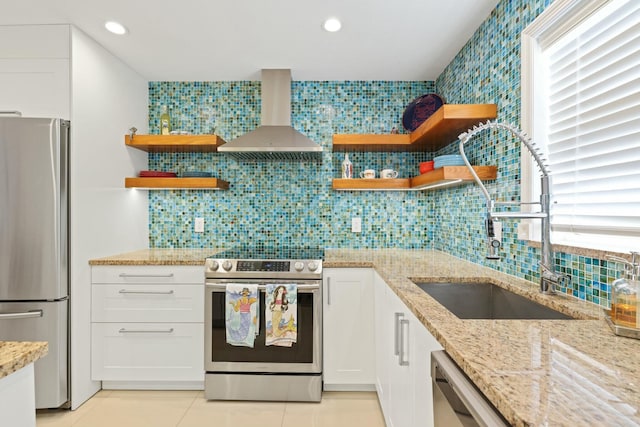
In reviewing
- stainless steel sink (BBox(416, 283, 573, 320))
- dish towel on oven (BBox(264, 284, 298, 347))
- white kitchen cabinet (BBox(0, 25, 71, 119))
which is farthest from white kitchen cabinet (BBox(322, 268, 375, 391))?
white kitchen cabinet (BBox(0, 25, 71, 119))

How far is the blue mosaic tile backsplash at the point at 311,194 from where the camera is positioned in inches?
119

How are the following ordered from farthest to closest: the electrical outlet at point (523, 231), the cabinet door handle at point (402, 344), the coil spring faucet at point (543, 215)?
the electrical outlet at point (523, 231) → the cabinet door handle at point (402, 344) → the coil spring faucet at point (543, 215)

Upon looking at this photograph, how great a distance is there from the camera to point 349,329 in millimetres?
2299

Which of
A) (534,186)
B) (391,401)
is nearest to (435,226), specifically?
(534,186)

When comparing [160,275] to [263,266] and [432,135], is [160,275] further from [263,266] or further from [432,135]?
[432,135]

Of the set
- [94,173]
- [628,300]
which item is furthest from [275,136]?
[628,300]

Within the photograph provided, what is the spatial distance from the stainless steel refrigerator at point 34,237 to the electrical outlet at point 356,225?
2030 millimetres

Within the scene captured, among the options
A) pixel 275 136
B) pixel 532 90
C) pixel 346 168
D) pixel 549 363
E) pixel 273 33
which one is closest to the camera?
pixel 549 363

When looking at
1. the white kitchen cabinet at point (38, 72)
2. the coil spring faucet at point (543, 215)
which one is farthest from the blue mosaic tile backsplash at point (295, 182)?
the coil spring faucet at point (543, 215)

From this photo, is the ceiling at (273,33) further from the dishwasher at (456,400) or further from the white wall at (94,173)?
the dishwasher at (456,400)

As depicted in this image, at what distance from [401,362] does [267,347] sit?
1.05 meters

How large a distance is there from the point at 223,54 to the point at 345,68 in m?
0.92

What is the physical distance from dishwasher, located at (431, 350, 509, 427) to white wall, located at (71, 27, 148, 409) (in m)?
2.19

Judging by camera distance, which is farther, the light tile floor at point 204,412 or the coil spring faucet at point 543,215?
the light tile floor at point 204,412
